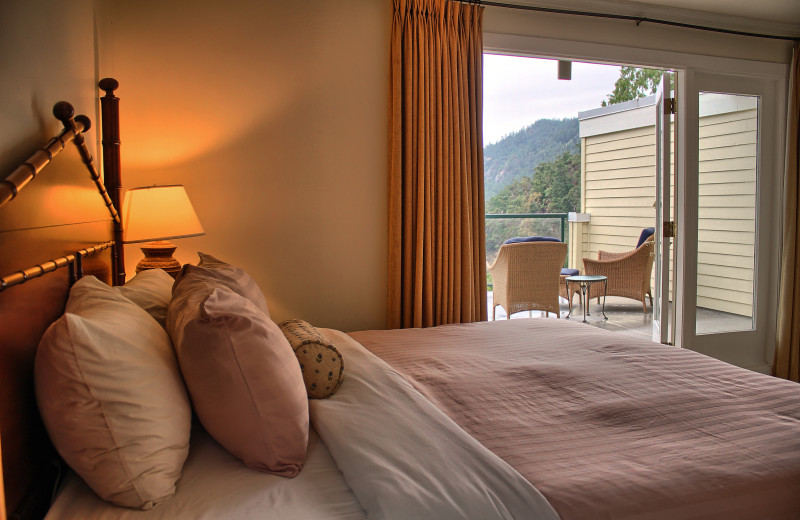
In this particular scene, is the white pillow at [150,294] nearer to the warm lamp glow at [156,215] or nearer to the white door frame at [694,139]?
the warm lamp glow at [156,215]

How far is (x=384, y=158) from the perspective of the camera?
11.2ft

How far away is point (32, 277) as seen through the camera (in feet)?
3.54

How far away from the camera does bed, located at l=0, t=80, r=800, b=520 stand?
107cm

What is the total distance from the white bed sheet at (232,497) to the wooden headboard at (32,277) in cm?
9

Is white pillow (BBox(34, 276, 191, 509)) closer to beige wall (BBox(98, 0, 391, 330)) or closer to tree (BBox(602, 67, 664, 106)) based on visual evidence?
beige wall (BBox(98, 0, 391, 330))

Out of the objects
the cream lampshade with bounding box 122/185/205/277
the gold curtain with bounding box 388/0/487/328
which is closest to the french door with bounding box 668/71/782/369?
the gold curtain with bounding box 388/0/487/328

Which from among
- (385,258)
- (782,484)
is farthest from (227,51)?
(782,484)

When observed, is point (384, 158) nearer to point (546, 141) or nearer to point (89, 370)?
point (89, 370)

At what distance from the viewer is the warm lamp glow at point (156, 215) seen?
100 inches

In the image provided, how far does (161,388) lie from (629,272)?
18.5 ft

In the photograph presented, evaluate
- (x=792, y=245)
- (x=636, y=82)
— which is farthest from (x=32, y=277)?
(x=636, y=82)

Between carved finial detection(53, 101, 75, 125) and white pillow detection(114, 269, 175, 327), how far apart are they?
46 cm

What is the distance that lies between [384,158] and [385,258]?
1.94ft

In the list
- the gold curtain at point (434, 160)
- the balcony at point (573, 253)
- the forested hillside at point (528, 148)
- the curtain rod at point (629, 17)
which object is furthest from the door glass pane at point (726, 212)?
the forested hillside at point (528, 148)
